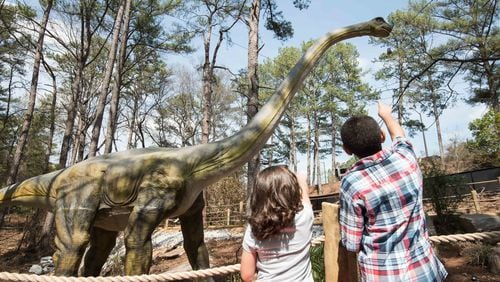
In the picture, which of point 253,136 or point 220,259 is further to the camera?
point 220,259

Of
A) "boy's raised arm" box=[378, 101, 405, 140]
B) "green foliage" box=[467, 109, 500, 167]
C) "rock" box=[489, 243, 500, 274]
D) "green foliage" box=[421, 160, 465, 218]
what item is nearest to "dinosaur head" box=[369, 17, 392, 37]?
"boy's raised arm" box=[378, 101, 405, 140]

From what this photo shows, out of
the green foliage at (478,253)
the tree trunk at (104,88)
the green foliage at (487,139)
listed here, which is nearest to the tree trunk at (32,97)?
the tree trunk at (104,88)

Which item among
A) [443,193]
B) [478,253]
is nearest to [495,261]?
[478,253]

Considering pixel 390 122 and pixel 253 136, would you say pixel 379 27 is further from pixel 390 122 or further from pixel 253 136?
pixel 390 122

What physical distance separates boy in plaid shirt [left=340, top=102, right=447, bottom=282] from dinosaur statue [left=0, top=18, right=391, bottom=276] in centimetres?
147

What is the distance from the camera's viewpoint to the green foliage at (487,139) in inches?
600

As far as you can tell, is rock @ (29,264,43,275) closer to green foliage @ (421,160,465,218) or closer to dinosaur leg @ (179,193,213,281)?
dinosaur leg @ (179,193,213,281)

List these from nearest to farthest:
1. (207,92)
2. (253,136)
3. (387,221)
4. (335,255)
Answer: (387,221) < (335,255) < (253,136) < (207,92)

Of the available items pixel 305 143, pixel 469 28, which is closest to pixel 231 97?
pixel 305 143

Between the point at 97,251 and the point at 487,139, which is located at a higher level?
the point at 487,139

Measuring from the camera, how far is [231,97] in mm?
25578

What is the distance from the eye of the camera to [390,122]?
1603 millimetres

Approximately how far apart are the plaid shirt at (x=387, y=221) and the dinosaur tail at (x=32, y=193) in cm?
249

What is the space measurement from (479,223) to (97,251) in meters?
7.03
